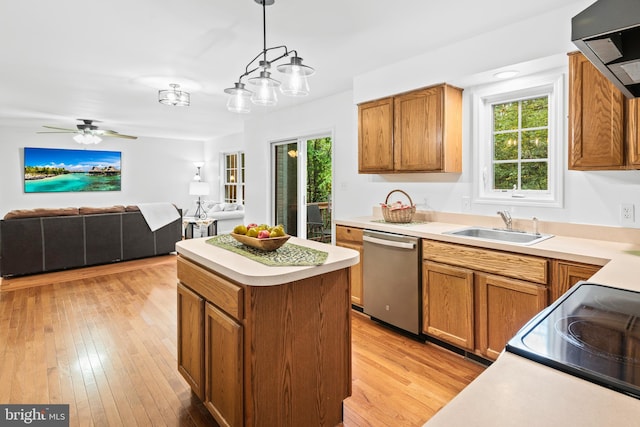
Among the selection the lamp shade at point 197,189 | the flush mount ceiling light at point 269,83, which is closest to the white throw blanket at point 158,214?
the lamp shade at point 197,189

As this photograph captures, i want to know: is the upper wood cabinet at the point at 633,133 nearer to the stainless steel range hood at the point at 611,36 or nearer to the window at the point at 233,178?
the stainless steel range hood at the point at 611,36

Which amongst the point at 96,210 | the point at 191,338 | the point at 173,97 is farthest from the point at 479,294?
the point at 96,210

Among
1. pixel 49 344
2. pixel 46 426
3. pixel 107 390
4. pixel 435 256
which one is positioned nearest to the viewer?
pixel 46 426

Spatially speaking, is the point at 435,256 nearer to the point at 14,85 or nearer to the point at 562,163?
the point at 562,163

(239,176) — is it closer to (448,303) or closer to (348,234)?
(348,234)

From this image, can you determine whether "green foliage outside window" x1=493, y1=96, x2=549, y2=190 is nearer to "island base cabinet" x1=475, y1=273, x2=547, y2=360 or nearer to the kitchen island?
"island base cabinet" x1=475, y1=273, x2=547, y2=360

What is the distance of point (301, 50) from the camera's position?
3121 mm

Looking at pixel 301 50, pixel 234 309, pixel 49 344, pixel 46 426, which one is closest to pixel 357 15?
pixel 301 50

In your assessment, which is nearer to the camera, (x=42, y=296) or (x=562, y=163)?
(x=562, y=163)

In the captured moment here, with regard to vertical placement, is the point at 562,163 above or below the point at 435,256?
above

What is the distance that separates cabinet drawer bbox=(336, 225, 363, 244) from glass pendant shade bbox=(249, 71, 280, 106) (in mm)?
1499

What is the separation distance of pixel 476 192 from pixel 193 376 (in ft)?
8.48

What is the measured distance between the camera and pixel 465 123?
3137 mm

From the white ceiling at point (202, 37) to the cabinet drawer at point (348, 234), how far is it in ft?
5.16
